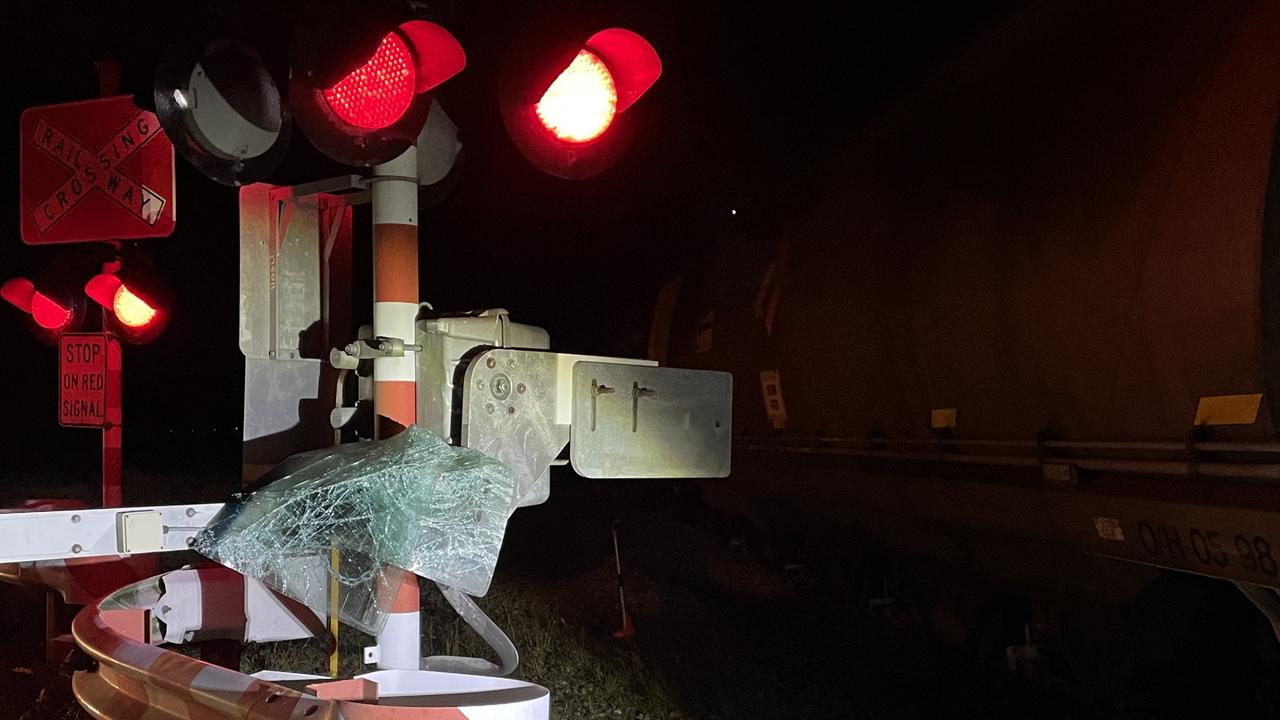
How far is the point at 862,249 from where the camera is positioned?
6.94m

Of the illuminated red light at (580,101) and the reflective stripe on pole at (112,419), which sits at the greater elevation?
the illuminated red light at (580,101)

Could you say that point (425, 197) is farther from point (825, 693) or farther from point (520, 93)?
point (825, 693)

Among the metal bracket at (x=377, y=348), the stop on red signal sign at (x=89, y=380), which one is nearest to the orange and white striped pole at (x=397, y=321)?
the metal bracket at (x=377, y=348)

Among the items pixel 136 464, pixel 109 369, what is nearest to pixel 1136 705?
pixel 109 369

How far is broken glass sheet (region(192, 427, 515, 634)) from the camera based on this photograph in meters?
2.54

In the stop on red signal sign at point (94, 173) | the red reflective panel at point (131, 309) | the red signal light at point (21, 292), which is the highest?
the stop on red signal sign at point (94, 173)

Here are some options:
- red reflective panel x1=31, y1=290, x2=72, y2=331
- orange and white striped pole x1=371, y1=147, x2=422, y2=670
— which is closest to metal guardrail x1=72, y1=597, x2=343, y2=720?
orange and white striped pole x1=371, y1=147, x2=422, y2=670

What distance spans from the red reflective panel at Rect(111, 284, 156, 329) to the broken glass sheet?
3.93 meters

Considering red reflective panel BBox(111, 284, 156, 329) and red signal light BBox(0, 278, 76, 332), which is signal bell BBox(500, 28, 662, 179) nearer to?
red reflective panel BBox(111, 284, 156, 329)

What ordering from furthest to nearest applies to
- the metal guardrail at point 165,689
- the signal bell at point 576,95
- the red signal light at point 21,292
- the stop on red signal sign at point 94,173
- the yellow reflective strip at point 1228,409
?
the red signal light at point 21,292 < the stop on red signal sign at point 94,173 < the yellow reflective strip at point 1228,409 < the signal bell at point 576,95 < the metal guardrail at point 165,689

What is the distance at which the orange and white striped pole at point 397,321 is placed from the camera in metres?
2.97

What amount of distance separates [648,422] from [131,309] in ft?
14.4

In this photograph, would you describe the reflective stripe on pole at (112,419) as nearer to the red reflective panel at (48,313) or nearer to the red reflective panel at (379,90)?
the red reflective panel at (48,313)

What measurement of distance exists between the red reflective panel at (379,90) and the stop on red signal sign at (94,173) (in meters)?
3.03
